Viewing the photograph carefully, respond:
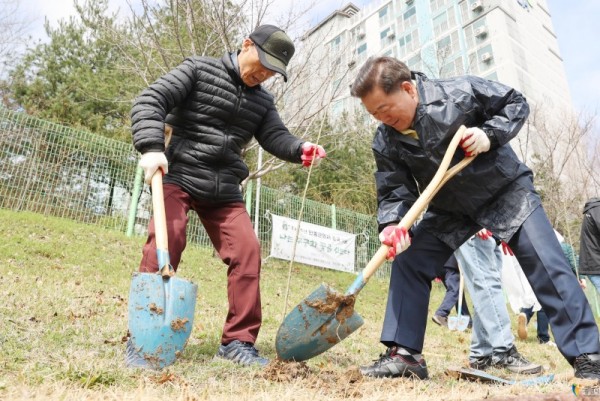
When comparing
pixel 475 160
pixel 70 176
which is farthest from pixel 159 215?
pixel 70 176

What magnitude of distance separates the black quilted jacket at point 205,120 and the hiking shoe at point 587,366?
1.92 m

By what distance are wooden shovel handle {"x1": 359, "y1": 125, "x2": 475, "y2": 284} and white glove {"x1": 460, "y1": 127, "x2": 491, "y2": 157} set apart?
0.03m

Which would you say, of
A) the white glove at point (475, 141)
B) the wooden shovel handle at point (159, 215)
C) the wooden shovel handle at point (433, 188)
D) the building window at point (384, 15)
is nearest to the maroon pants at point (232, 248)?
the wooden shovel handle at point (159, 215)

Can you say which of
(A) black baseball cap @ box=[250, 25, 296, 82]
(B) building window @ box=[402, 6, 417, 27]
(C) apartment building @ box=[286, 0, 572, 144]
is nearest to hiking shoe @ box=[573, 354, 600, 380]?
(A) black baseball cap @ box=[250, 25, 296, 82]

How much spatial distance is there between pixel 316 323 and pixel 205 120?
129 centimetres

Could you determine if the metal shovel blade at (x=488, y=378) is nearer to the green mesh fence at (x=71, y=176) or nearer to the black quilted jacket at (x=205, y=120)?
the black quilted jacket at (x=205, y=120)

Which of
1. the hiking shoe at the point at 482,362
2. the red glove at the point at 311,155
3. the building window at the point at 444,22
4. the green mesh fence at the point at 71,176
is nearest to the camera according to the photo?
the red glove at the point at 311,155

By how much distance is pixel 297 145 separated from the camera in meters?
3.00

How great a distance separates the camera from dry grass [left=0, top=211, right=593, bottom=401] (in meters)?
1.77

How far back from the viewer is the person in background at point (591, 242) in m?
4.94

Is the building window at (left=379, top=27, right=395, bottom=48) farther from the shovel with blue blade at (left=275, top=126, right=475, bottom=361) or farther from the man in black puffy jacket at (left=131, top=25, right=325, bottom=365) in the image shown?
the shovel with blue blade at (left=275, top=126, right=475, bottom=361)

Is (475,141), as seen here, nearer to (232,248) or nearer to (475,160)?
(475,160)

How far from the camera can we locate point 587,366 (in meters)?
2.13

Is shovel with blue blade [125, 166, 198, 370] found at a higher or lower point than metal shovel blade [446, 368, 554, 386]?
higher
